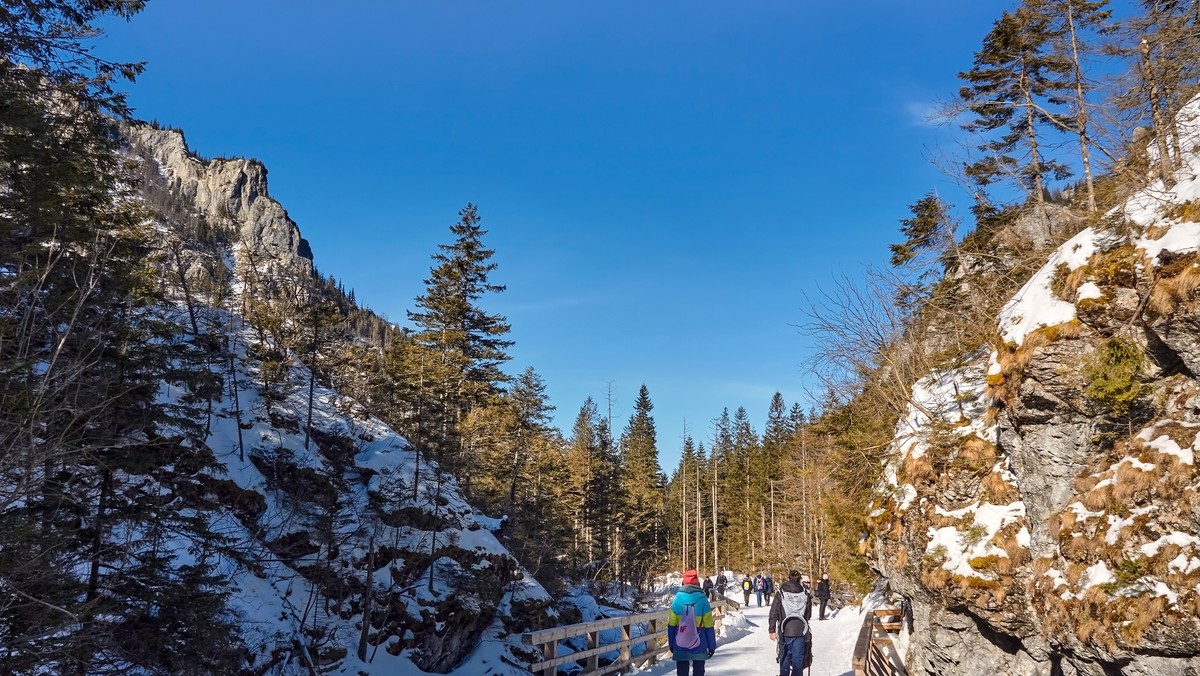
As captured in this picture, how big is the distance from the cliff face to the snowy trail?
10.2ft

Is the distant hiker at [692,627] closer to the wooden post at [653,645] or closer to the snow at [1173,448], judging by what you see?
the snow at [1173,448]

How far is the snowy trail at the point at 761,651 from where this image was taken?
460 inches

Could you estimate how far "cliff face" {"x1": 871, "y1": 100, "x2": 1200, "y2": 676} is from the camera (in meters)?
5.75

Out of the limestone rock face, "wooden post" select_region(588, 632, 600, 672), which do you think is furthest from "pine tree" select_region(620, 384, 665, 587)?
the limestone rock face

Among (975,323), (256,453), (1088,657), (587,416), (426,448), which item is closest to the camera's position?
(1088,657)

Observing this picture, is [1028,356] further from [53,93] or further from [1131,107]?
[53,93]

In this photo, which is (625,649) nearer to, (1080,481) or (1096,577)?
(1096,577)

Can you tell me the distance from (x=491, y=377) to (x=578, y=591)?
12600 millimetres

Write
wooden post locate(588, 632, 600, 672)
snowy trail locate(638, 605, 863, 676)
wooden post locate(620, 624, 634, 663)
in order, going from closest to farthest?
wooden post locate(588, 632, 600, 672)
wooden post locate(620, 624, 634, 663)
snowy trail locate(638, 605, 863, 676)

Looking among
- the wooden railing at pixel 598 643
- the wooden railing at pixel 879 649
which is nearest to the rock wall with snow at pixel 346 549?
the wooden railing at pixel 598 643

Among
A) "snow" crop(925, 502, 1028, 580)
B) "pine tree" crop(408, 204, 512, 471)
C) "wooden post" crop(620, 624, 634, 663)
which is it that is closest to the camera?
"snow" crop(925, 502, 1028, 580)

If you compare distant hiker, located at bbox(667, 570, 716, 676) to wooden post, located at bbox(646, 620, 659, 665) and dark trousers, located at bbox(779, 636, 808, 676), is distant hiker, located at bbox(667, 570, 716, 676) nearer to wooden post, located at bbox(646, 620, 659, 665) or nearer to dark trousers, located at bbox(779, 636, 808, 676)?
dark trousers, located at bbox(779, 636, 808, 676)

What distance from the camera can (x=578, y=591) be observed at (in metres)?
32.4

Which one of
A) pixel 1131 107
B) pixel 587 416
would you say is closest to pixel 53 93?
pixel 1131 107
